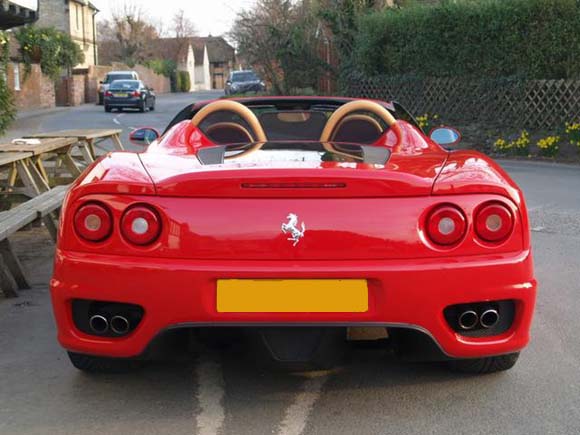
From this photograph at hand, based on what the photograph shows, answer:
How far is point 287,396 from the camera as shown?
329cm

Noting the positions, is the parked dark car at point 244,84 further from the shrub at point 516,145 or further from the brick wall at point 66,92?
the shrub at point 516,145

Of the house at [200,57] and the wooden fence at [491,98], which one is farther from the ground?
the house at [200,57]

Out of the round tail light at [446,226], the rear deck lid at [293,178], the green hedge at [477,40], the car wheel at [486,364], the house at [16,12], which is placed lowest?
the car wheel at [486,364]

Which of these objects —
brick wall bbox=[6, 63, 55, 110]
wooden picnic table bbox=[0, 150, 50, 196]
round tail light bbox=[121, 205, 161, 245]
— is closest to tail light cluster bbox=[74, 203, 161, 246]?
round tail light bbox=[121, 205, 161, 245]

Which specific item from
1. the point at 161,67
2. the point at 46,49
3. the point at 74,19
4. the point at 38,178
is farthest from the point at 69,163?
the point at 161,67

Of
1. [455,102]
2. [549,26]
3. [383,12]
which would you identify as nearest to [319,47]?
[383,12]

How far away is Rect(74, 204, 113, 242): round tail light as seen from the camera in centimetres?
302

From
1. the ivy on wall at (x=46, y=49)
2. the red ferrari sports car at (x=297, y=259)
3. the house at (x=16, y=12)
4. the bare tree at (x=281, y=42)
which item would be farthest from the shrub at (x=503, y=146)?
the ivy on wall at (x=46, y=49)

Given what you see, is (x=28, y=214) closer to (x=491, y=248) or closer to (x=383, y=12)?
(x=491, y=248)

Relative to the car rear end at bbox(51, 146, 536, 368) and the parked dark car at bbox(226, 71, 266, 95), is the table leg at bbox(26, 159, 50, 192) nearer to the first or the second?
the car rear end at bbox(51, 146, 536, 368)

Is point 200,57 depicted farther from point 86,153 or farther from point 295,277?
point 295,277

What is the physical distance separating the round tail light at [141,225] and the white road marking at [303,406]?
0.86m

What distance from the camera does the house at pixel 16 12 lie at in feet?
57.9

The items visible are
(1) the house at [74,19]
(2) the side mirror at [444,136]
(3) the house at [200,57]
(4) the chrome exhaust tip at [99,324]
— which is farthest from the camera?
(3) the house at [200,57]
